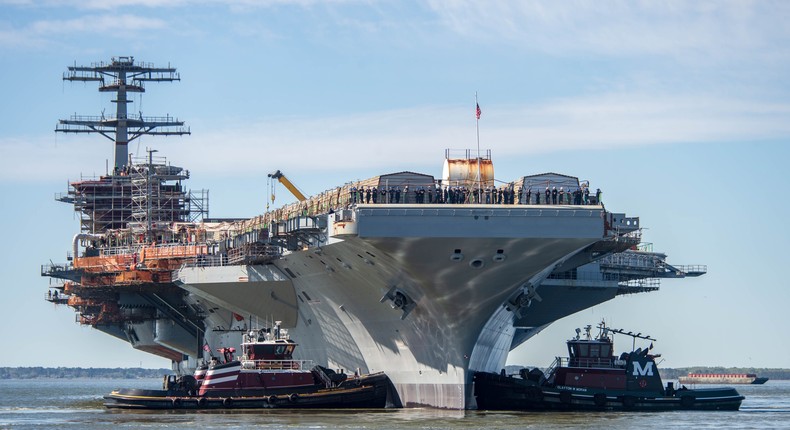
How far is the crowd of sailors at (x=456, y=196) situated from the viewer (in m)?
36.3

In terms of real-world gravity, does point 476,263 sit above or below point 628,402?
above

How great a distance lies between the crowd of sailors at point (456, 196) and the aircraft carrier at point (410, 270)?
41 millimetres

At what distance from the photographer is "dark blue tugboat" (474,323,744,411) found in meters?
Result: 38.6

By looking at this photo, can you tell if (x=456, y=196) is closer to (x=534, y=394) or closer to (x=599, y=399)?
(x=534, y=394)

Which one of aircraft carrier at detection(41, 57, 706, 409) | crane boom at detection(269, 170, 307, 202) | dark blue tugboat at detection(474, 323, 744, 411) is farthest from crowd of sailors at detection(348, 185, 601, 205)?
crane boom at detection(269, 170, 307, 202)

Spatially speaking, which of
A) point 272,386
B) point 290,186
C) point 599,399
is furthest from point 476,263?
point 290,186

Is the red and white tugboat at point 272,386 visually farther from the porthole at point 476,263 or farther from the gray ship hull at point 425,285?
the porthole at point 476,263

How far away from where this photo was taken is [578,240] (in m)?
34.1

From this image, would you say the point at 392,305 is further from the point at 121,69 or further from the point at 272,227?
the point at 121,69

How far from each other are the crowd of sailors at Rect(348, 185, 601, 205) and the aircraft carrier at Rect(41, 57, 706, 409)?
4cm

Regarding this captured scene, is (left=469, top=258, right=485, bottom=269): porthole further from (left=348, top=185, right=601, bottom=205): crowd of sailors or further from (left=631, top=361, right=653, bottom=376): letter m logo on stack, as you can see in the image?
(left=631, top=361, right=653, bottom=376): letter m logo on stack

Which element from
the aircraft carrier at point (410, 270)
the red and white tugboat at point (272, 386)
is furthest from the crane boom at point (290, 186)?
the red and white tugboat at point (272, 386)

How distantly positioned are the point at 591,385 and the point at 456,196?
7.31m

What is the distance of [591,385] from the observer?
39406 millimetres
